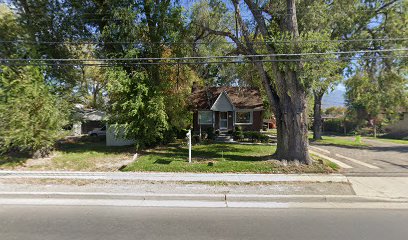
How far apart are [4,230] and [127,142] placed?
49.6 ft

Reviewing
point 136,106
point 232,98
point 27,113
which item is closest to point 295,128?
point 136,106

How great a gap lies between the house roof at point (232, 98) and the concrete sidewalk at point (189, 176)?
15958mm

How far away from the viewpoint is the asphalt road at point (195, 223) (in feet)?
15.6

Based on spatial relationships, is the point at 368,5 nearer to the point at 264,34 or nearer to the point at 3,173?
the point at 264,34

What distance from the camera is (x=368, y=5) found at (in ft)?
71.4

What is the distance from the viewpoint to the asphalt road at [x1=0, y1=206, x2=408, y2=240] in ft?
15.6

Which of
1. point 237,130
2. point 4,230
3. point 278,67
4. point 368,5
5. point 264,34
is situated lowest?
point 4,230

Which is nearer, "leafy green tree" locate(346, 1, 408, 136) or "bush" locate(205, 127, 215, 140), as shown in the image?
"leafy green tree" locate(346, 1, 408, 136)

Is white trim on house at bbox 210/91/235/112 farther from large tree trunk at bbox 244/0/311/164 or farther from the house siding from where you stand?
large tree trunk at bbox 244/0/311/164

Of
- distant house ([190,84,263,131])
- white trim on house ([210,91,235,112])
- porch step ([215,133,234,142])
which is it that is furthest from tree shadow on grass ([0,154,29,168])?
white trim on house ([210,91,235,112])

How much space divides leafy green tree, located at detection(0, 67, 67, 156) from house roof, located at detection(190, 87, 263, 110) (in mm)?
13876

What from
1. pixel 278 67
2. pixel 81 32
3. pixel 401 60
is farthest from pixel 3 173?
pixel 401 60

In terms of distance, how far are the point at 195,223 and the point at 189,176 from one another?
3898 mm

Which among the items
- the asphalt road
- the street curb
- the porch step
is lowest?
the asphalt road
